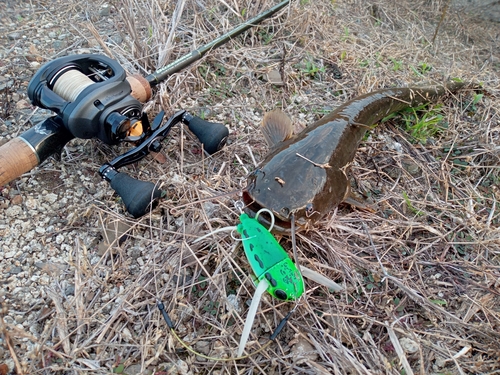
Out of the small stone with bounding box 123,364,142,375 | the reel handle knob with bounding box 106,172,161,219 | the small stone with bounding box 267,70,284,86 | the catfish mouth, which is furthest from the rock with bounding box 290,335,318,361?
the small stone with bounding box 267,70,284,86

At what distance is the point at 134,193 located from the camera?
6.86ft

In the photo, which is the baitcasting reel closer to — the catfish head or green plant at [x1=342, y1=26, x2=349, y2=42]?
the catfish head

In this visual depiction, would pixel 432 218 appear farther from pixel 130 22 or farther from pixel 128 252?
pixel 130 22

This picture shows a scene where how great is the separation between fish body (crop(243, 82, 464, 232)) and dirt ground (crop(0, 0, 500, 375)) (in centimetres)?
19

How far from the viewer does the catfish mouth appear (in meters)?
1.97

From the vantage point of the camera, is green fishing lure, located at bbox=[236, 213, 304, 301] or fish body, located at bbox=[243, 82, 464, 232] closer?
green fishing lure, located at bbox=[236, 213, 304, 301]

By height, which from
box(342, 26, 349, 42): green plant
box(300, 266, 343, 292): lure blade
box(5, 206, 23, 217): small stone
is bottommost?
box(300, 266, 343, 292): lure blade

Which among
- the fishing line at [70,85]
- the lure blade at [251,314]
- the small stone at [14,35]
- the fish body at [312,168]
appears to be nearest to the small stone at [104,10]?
the small stone at [14,35]

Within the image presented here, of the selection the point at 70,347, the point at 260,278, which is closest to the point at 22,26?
the point at 70,347

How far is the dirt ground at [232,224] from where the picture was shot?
1.83 metres

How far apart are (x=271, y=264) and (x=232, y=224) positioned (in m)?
0.52

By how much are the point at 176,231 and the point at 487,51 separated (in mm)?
4415

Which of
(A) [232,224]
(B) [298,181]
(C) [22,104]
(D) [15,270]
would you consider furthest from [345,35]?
(D) [15,270]

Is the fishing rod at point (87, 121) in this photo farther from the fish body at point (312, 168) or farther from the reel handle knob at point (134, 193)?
the fish body at point (312, 168)
